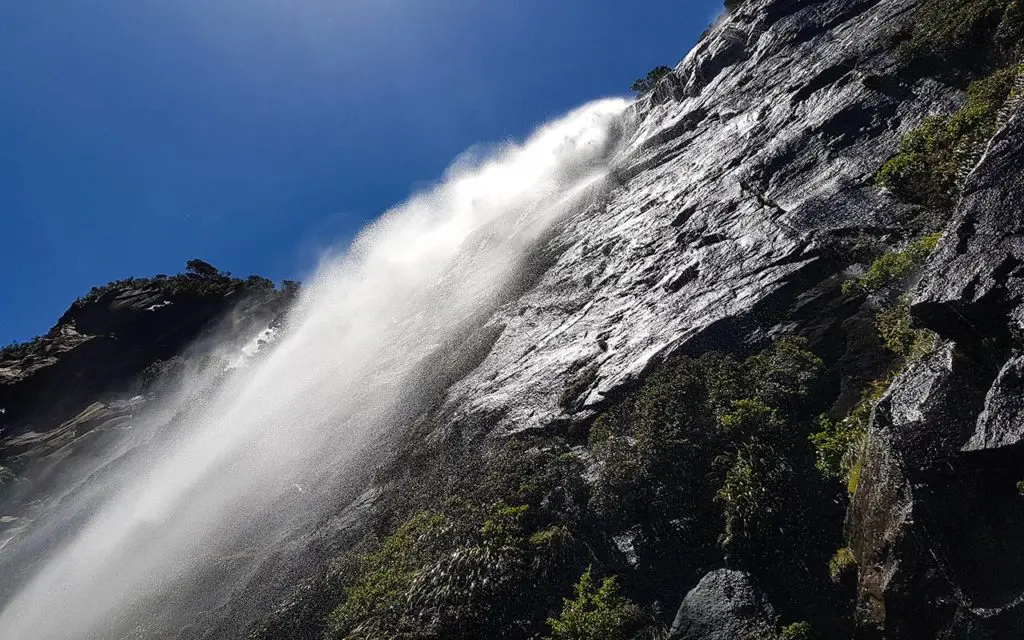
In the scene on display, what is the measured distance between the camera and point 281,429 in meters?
23.1

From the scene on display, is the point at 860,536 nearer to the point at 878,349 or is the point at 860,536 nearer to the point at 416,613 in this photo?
the point at 878,349

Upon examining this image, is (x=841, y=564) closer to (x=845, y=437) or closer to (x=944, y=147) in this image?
(x=845, y=437)

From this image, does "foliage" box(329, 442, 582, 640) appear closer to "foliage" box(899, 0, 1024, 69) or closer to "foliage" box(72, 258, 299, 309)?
"foliage" box(899, 0, 1024, 69)

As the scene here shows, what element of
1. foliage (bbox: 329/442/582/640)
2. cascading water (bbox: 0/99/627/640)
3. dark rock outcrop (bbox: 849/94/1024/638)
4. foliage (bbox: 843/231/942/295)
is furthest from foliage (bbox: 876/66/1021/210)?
cascading water (bbox: 0/99/627/640)

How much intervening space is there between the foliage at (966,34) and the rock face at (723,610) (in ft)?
45.8

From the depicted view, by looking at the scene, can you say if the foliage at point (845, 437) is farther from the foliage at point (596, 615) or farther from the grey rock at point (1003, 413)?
the foliage at point (596, 615)

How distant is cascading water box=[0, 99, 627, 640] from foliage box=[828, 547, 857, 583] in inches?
504

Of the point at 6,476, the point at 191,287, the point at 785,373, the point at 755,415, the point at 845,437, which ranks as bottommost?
the point at 845,437

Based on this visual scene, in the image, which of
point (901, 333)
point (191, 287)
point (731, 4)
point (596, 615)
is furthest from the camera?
point (191, 287)

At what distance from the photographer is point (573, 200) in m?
28.4

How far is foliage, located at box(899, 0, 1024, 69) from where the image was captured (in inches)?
531

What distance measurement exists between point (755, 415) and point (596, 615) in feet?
13.9

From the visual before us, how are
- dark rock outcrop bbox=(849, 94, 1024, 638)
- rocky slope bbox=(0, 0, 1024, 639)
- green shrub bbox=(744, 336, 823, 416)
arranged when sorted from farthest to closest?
green shrub bbox=(744, 336, 823, 416), rocky slope bbox=(0, 0, 1024, 639), dark rock outcrop bbox=(849, 94, 1024, 638)

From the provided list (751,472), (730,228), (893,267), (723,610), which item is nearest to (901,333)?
(893,267)
